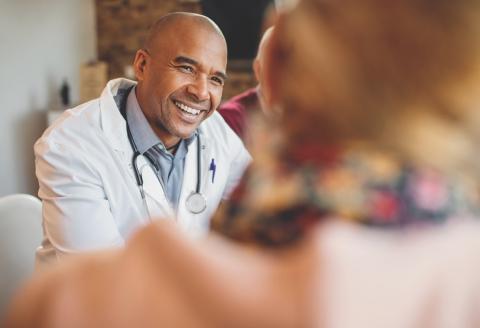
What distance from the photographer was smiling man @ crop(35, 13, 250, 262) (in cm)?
148

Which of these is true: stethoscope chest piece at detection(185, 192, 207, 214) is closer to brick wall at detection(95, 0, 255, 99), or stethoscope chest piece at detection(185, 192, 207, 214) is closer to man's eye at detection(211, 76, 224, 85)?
man's eye at detection(211, 76, 224, 85)

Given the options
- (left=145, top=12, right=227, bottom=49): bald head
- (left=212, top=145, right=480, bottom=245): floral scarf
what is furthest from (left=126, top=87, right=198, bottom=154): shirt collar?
(left=212, top=145, right=480, bottom=245): floral scarf

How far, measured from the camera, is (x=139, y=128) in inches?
66.1

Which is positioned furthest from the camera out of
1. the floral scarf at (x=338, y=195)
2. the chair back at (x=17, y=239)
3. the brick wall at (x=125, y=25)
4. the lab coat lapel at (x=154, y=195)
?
the brick wall at (x=125, y=25)

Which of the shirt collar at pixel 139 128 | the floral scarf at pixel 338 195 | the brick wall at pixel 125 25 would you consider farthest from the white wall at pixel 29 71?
the floral scarf at pixel 338 195

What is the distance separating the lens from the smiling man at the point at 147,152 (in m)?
1.48

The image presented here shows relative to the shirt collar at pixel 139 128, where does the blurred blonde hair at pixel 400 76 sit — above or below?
above

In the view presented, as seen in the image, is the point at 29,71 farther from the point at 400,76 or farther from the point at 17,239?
the point at 400,76

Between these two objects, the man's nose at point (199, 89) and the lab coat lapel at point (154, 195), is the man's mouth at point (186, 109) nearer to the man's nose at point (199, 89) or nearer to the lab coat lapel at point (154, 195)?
the man's nose at point (199, 89)

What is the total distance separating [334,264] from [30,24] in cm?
366

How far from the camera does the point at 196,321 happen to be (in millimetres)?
490

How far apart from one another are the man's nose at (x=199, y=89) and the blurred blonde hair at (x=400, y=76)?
127 cm

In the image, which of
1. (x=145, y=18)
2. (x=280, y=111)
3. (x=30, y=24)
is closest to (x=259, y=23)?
(x=145, y=18)

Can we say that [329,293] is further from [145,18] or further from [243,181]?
[145,18]
